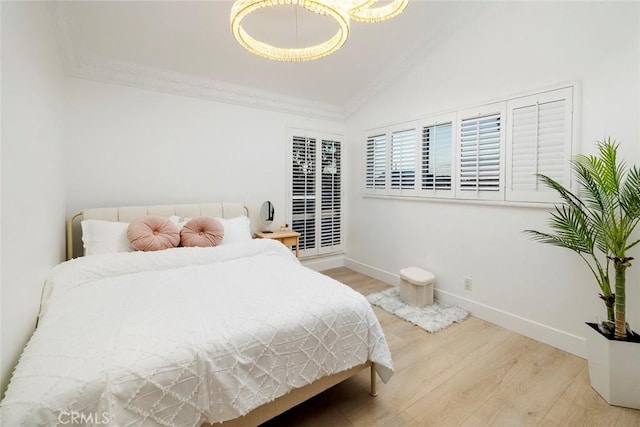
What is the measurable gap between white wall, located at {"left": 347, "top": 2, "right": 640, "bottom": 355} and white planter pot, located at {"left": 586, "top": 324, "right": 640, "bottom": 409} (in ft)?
1.50

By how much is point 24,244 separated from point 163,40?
2177 millimetres

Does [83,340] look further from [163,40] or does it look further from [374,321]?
[163,40]

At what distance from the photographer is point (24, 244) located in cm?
141

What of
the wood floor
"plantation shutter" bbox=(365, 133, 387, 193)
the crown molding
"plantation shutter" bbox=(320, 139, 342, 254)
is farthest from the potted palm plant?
Answer: the crown molding

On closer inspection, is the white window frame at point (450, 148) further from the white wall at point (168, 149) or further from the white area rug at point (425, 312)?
the white wall at point (168, 149)

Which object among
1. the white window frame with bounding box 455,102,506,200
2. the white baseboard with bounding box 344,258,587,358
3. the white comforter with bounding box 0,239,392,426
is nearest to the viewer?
the white comforter with bounding box 0,239,392,426

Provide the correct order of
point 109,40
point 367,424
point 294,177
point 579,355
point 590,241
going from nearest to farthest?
point 367,424 → point 590,241 → point 579,355 → point 109,40 → point 294,177

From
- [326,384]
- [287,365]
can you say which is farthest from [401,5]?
[326,384]

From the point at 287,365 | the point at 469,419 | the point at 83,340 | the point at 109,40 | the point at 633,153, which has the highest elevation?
the point at 109,40

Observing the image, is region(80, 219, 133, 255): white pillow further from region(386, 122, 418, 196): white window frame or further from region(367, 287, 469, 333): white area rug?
region(386, 122, 418, 196): white window frame

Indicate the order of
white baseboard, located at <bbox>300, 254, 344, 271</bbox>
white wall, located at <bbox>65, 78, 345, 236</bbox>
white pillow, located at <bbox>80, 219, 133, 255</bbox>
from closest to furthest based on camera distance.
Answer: white pillow, located at <bbox>80, 219, 133, 255</bbox>, white wall, located at <bbox>65, 78, 345, 236</bbox>, white baseboard, located at <bbox>300, 254, 344, 271</bbox>

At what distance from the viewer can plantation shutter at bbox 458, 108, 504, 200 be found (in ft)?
8.62

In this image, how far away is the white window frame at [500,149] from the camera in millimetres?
2586

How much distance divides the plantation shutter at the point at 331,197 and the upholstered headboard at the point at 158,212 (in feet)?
4.15
